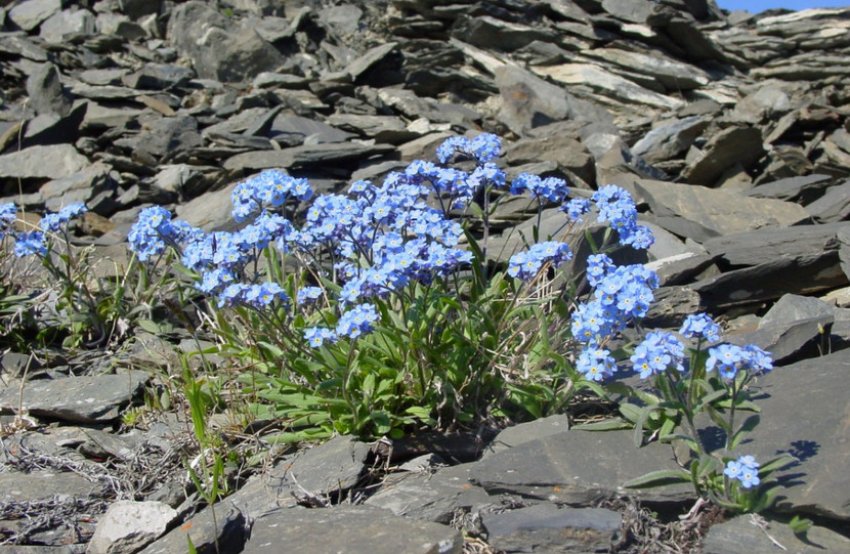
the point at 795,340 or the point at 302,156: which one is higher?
the point at 795,340

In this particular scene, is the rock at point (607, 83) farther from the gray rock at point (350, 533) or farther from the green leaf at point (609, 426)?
the gray rock at point (350, 533)

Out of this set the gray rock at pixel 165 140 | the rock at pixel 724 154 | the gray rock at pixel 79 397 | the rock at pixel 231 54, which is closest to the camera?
the gray rock at pixel 79 397

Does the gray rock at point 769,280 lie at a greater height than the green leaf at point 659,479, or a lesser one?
lesser

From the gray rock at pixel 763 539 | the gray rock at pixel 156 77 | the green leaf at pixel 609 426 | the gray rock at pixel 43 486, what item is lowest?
the gray rock at pixel 156 77

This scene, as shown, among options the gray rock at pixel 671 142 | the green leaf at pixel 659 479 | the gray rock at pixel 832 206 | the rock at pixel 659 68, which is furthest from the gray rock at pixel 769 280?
the rock at pixel 659 68

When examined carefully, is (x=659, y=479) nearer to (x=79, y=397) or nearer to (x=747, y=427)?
(x=747, y=427)

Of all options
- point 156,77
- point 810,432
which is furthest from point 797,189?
point 156,77
